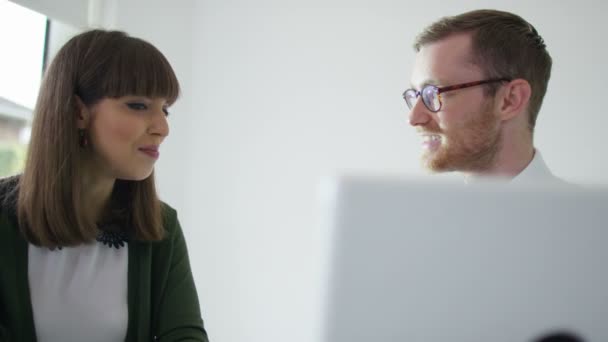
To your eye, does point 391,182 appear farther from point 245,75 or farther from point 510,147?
point 245,75

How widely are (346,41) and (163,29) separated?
93cm

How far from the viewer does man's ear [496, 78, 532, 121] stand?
1307 mm

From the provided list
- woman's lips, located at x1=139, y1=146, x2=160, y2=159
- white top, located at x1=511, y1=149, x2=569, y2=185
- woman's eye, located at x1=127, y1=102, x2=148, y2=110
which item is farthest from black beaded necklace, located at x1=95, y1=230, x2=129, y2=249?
white top, located at x1=511, y1=149, x2=569, y2=185

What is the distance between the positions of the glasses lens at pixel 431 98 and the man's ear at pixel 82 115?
2.77ft

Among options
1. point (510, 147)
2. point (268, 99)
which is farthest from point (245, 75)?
point (510, 147)

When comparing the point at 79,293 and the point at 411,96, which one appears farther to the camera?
the point at 411,96

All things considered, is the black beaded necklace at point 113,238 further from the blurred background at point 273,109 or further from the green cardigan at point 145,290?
the blurred background at point 273,109

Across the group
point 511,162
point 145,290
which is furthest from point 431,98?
point 145,290

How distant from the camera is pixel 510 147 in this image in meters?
1.30

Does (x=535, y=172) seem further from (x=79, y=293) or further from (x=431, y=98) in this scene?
(x=79, y=293)

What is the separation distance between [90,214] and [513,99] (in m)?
1.10

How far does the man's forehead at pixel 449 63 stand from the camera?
1.33 metres

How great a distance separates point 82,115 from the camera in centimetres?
118

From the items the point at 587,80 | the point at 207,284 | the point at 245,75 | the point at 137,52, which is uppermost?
the point at 245,75
